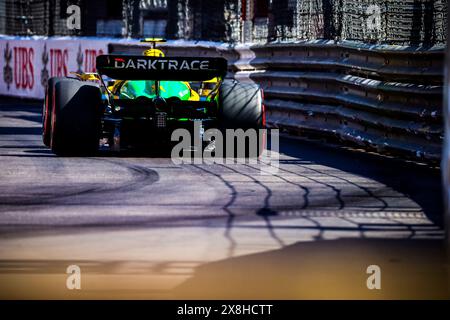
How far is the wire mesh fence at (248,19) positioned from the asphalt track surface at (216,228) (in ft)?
8.40

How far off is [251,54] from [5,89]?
998 cm

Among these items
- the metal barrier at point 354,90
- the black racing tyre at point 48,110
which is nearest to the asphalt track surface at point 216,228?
the black racing tyre at point 48,110

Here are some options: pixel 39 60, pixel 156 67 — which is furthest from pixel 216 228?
pixel 39 60

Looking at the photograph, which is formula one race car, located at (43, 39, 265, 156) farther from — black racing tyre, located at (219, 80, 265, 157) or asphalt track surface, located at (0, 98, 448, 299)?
asphalt track surface, located at (0, 98, 448, 299)

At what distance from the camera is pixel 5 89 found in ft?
91.8

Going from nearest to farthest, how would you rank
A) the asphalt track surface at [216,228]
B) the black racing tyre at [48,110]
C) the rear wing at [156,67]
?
the asphalt track surface at [216,228]
the rear wing at [156,67]
the black racing tyre at [48,110]

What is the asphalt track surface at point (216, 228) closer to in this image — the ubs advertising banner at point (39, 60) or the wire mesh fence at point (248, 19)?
the wire mesh fence at point (248, 19)

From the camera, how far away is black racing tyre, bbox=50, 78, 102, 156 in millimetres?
12664

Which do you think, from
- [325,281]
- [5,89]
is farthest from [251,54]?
[325,281]

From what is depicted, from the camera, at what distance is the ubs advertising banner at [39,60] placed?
999 inches

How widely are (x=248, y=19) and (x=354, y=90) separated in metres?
6.74

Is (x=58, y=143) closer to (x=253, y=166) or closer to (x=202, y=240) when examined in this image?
(x=253, y=166)

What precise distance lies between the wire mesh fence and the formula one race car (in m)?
2.28

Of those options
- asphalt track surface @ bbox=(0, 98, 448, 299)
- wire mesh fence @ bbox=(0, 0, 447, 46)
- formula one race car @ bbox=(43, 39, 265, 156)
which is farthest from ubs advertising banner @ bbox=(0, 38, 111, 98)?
asphalt track surface @ bbox=(0, 98, 448, 299)
